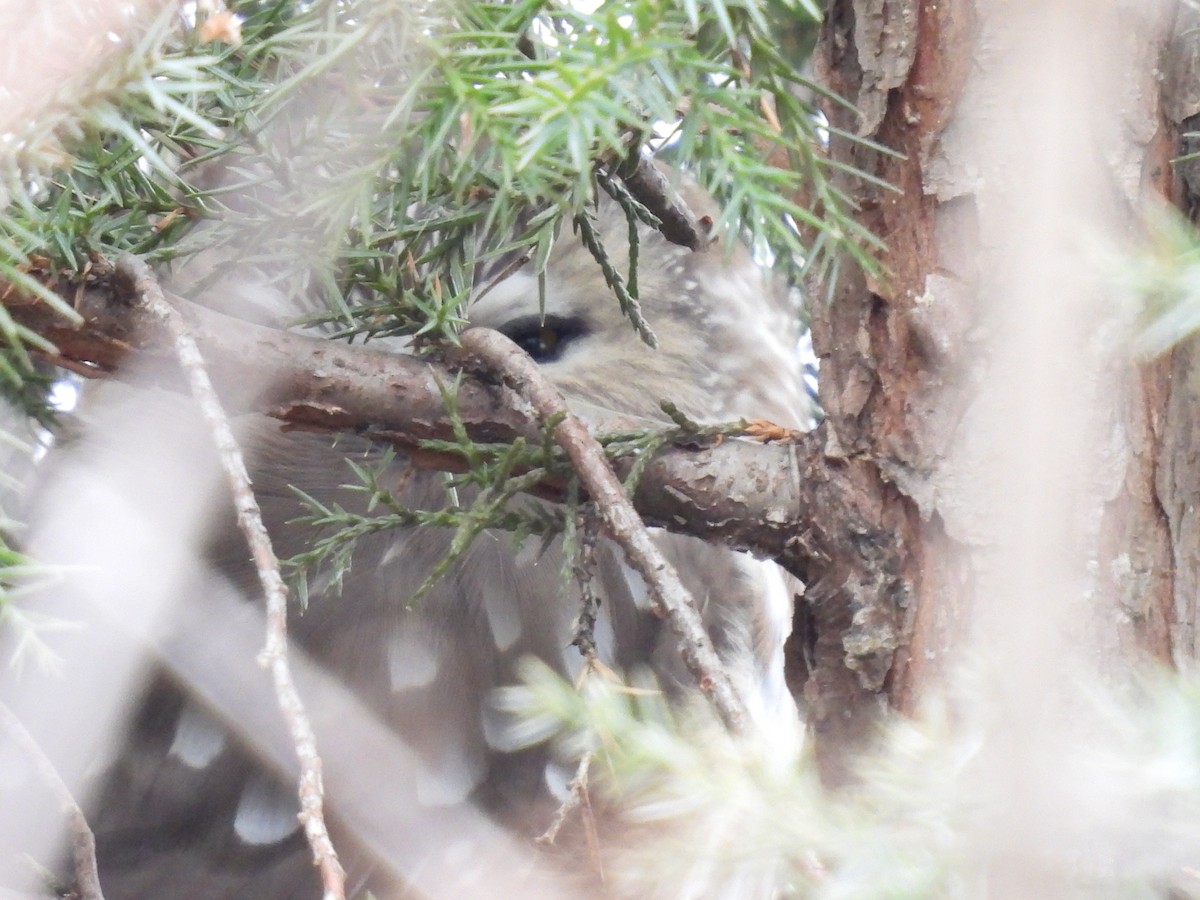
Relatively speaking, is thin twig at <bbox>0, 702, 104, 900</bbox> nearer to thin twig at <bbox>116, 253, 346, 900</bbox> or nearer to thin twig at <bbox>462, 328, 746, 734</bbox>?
thin twig at <bbox>116, 253, 346, 900</bbox>

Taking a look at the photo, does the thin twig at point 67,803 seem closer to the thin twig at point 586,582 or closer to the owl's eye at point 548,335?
the thin twig at point 586,582

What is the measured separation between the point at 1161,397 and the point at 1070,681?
0.96ft

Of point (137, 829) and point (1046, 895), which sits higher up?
point (1046, 895)

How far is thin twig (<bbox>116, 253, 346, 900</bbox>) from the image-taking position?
618 millimetres

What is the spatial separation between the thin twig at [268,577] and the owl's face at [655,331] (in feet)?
1.63

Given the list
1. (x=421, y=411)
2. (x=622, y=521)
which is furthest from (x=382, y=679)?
(x=622, y=521)

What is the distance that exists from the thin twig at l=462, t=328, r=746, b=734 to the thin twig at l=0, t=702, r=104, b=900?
0.37 meters

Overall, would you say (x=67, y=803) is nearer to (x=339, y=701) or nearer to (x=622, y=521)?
(x=622, y=521)

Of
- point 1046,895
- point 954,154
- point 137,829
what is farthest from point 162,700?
point 1046,895

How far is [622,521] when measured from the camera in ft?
2.59

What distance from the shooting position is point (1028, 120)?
31.6 inches

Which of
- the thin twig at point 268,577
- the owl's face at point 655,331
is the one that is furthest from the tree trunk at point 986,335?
the owl's face at point 655,331

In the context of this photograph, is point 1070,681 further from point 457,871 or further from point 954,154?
point 457,871

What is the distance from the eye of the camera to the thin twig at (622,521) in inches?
27.3
